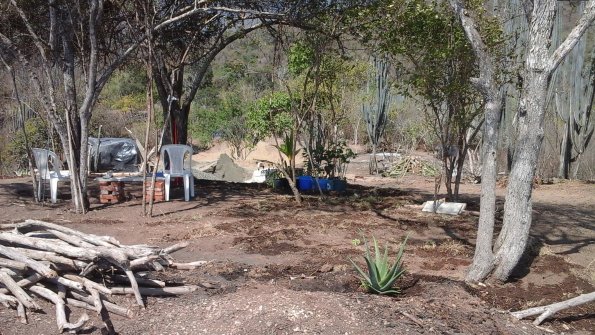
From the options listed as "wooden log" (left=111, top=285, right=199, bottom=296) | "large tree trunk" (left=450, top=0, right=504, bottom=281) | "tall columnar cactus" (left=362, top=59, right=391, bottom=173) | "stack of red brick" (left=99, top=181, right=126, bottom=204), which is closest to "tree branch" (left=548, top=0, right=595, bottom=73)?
"large tree trunk" (left=450, top=0, right=504, bottom=281)

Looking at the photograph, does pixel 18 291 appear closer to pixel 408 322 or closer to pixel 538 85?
pixel 408 322

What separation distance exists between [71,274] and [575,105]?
50.4ft

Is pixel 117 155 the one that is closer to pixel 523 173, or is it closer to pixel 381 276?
pixel 381 276

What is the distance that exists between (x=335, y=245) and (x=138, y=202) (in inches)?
187

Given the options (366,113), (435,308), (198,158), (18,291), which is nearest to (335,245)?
(435,308)

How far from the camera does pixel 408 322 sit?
4.67m

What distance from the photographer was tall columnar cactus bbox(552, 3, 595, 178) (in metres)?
16.6

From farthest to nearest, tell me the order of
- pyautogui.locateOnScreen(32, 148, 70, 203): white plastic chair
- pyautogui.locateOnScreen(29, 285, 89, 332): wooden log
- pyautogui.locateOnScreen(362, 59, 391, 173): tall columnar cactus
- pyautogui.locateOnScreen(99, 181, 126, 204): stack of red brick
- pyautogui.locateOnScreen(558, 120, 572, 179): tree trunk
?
1. pyautogui.locateOnScreen(362, 59, 391, 173): tall columnar cactus
2. pyautogui.locateOnScreen(558, 120, 572, 179): tree trunk
3. pyautogui.locateOnScreen(99, 181, 126, 204): stack of red brick
4. pyautogui.locateOnScreen(32, 148, 70, 203): white plastic chair
5. pyautogui.locateOnScreen(29, 285, 89, 332): wooden log

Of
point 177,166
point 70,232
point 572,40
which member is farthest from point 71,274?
point 177,166

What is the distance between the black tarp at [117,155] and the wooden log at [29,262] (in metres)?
13.9

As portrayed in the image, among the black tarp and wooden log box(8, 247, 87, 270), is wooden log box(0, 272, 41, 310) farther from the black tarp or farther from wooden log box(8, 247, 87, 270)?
the black tarp

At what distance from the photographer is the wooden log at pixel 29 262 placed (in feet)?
15.0

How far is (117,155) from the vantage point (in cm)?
1873

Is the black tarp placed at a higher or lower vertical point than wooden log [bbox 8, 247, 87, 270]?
higher
